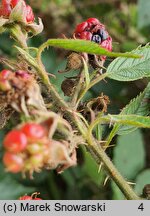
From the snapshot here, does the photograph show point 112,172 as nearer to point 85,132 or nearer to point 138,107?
point 85,132

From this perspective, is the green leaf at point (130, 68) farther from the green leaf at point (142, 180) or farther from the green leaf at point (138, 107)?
the green leaf at point (142, 180)

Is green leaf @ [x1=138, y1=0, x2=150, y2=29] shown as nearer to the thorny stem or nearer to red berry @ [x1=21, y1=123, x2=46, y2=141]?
the thorny stem

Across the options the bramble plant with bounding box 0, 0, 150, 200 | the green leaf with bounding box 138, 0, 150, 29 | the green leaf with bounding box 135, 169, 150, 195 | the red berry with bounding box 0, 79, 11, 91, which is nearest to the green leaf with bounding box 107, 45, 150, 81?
the bramble plant with bounding box 0, 0, 150, 200

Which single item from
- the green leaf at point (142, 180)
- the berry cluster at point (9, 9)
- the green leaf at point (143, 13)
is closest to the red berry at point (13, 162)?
the berry cluster at point (9, 9)

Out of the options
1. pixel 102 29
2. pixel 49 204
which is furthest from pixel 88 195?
pixel 102 29

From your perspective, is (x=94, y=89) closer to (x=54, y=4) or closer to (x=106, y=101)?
(x=106, y=101)

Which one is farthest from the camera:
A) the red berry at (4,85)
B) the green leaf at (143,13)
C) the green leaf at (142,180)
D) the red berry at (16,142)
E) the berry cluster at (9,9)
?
the green leaf at (143,13)

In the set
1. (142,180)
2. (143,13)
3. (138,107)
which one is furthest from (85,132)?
(143,13)
